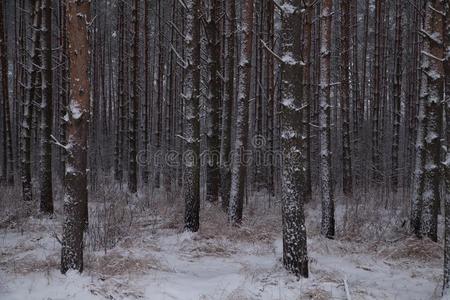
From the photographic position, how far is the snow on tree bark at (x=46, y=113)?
30.1ft

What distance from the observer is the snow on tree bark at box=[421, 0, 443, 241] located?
7586 mm

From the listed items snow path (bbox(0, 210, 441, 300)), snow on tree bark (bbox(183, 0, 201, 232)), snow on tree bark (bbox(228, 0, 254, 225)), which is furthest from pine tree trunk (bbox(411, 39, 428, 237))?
snow on tree bark (bbox(183, 0, 201, 232))

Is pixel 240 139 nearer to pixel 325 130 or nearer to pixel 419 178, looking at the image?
pixel 325 130

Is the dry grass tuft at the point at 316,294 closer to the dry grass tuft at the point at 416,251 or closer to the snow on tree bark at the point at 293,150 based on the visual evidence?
the snow on tree bark at the point at 293,150

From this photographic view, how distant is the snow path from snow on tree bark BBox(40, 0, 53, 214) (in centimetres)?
150

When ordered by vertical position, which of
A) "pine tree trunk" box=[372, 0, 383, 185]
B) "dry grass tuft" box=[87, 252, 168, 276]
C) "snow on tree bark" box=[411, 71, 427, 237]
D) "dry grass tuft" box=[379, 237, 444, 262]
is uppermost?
"pine tree trunk" box=[372, 0, 383, 185]

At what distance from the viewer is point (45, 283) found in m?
5.14

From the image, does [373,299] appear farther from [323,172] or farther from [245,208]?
[245,208]

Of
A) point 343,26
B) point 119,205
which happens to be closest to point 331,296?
point 119,205

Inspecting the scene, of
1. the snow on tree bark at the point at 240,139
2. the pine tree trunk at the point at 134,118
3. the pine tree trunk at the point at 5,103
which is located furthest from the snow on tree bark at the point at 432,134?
the pine tree trunk at the point at 5,103

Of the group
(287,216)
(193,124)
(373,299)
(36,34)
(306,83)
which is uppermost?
(36,34)

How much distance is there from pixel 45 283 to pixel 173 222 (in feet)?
11.6

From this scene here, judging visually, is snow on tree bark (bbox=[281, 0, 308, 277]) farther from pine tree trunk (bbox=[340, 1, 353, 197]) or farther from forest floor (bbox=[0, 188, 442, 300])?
pine tree trunk (bbox=[340, 1, 353, 197])

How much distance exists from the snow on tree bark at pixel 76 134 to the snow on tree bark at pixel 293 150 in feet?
8.81
